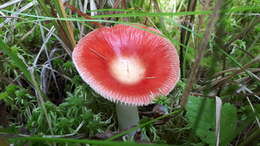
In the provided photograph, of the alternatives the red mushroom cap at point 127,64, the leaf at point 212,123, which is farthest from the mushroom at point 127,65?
the leaf at point 212,123

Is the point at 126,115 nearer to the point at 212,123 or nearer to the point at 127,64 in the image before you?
the point at 127,64

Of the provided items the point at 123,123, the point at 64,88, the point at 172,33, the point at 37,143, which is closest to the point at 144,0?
the point at 172,33

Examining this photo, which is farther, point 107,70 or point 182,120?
point 182,120

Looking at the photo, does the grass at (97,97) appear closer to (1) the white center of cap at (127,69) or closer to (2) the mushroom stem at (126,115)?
(2) the mushroom stem at (126,115)

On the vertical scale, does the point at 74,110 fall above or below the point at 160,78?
below

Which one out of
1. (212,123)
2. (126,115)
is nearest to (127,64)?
(126,115)

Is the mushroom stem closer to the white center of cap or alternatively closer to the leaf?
the white center of cap

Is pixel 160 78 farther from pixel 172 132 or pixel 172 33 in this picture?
pixel 172 33

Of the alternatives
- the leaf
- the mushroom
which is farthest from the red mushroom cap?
the leaf
